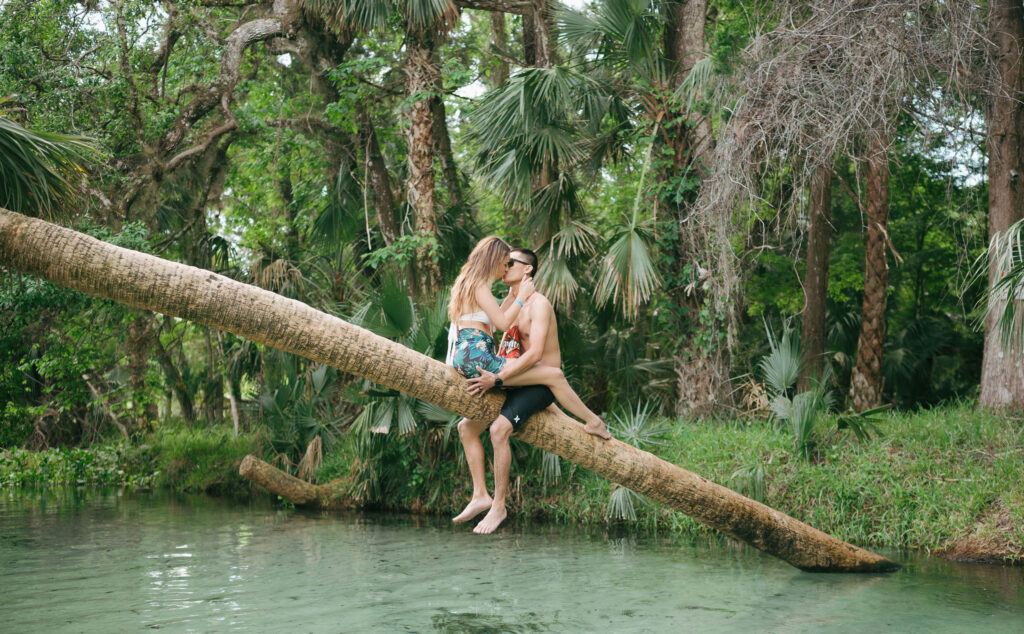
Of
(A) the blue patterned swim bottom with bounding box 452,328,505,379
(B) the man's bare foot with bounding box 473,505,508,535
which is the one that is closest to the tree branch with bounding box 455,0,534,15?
(A) the blue patterned swim bottom with bounding box 452,328,505,379

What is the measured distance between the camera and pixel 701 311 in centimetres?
1352

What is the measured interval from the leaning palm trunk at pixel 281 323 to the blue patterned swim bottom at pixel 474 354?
14 cm

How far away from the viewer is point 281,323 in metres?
5.31

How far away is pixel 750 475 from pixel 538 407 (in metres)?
6.11

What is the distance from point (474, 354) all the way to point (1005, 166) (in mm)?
9937

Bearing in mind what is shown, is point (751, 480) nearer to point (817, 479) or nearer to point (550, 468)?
point (817, 479)

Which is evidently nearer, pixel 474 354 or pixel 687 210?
pixel 474 354

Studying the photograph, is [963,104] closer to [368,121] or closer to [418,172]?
[418,172]

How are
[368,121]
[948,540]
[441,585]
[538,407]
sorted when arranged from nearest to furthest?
[538,407] < [441,585] < [948,540] < [368,121]

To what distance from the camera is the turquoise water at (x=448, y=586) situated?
738 centimetres

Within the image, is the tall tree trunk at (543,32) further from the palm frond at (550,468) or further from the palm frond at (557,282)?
the palm frond at (550,468)

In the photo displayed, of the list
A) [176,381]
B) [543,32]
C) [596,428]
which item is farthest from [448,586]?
[176,381]

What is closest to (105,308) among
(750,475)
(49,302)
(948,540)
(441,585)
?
(49,302)

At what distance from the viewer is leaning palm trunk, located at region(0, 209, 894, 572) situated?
513 centimetres
